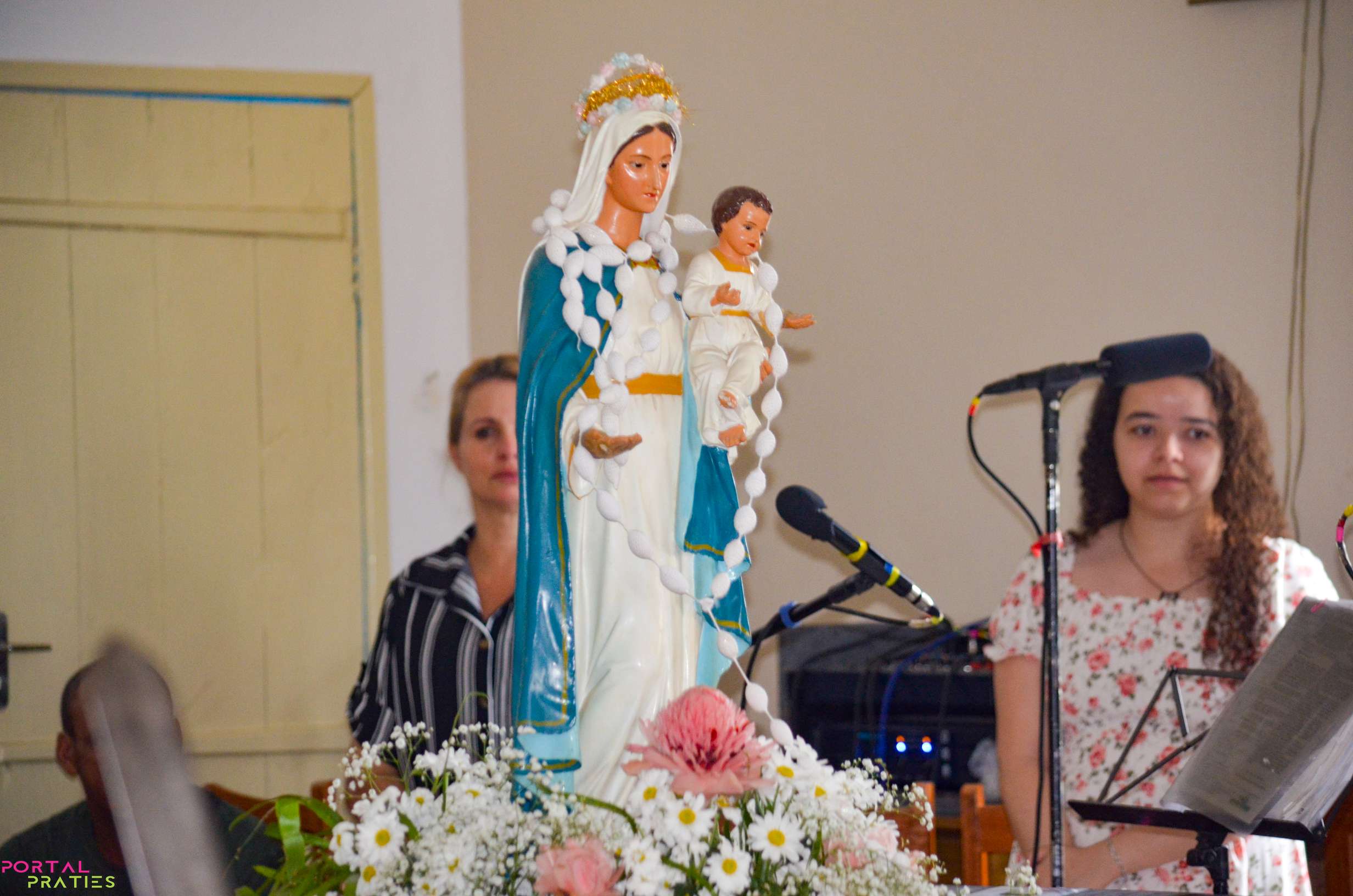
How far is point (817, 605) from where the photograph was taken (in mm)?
1799

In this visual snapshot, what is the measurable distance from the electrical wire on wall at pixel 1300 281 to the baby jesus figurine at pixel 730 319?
2264 mm

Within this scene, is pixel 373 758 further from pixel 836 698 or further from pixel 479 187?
pixel 479 187

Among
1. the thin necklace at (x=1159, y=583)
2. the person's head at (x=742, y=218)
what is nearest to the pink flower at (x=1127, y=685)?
the thin necklace at (x=1159, y=583)

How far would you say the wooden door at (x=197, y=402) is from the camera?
11.2 ft

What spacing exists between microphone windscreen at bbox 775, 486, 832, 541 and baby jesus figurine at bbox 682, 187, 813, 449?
0.20 metres

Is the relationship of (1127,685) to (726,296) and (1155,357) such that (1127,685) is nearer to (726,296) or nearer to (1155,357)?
(1155,357)

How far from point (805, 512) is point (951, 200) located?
6.73ft

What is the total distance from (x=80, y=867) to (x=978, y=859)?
156 centimetres

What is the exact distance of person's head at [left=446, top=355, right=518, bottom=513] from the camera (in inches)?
103

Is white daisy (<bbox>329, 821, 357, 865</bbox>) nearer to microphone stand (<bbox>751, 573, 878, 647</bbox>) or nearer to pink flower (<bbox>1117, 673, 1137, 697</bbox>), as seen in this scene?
microphone stand (<bbox>751, 573, 878, 647</bbox>)

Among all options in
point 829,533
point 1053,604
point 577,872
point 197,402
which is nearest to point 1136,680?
point 1053,604

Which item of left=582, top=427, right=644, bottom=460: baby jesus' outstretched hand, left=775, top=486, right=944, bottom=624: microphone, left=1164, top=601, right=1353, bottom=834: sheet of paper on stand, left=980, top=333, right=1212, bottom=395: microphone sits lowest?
left=1164, top=601, right=1353, bottom=834: sheet of paper on stand

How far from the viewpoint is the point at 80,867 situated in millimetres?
2268

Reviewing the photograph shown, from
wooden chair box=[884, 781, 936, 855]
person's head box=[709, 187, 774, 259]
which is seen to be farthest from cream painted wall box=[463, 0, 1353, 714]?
person's head box=[709, 187, 774, 259]
